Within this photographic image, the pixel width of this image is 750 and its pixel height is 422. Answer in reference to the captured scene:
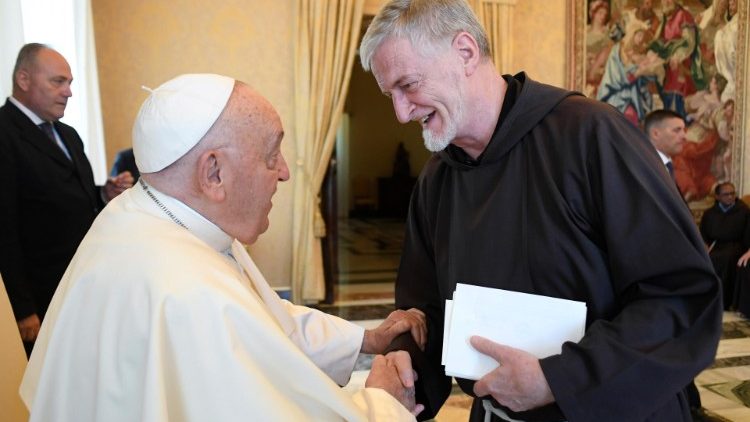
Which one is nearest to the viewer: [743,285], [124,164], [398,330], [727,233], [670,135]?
[398,330]

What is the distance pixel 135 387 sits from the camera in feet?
4.25

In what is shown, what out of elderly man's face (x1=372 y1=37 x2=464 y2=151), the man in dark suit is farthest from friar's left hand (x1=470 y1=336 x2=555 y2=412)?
the man in dark suit

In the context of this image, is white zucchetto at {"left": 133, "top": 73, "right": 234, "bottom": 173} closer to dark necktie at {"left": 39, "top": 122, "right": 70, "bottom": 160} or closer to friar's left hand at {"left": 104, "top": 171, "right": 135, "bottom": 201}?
dark necktie at {"left": 39, "top": 122, "right": 70, "bottom": 160}

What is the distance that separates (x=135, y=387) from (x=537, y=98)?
1.22 m

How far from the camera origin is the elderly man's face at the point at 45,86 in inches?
135

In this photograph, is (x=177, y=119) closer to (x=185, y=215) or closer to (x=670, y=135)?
(x=185, y=215)

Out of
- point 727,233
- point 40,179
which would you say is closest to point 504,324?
point 40,179

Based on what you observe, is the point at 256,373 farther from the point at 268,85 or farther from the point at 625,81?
the point at 625,81

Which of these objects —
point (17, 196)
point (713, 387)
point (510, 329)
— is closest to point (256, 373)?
point (510, 329)

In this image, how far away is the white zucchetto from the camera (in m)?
1.48

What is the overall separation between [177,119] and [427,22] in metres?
0.68

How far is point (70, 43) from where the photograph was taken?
15.7ft

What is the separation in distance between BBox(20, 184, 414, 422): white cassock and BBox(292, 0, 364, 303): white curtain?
5267mm

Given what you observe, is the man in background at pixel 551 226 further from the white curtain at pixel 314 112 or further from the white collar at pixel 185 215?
the white curtain at pixel 314 112
